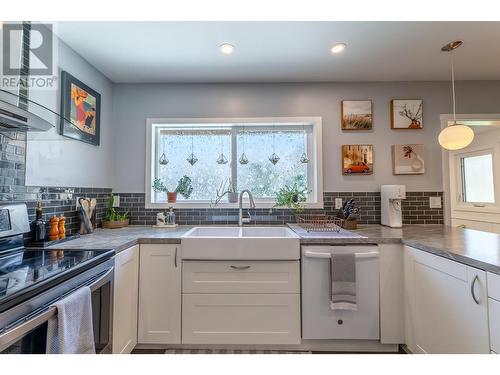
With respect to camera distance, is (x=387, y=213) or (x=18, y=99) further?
(x=387, y=213)

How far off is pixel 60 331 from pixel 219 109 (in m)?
2.12

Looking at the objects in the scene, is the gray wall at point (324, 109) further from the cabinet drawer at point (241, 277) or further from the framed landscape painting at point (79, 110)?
the cabinet drawer at point (241, 277)

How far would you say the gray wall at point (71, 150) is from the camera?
1580 mm

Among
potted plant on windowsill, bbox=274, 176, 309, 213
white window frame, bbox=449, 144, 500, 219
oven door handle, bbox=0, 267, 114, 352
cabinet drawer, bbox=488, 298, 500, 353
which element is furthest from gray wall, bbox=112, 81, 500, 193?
oven door handle, bbox=0, 267, 114, 352

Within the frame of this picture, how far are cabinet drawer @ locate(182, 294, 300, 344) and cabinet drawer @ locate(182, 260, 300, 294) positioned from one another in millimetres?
47

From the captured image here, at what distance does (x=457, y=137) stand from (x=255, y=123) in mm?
1730

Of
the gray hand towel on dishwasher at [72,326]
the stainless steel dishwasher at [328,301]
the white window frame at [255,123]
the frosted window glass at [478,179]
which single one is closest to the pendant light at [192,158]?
the white window frame at [255,123]

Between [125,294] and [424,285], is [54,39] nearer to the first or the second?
[125,294]

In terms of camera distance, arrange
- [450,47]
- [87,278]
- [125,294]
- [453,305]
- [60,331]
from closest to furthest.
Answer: [60,331] < [87,278] < [453,305] < [125,294] < [450,47]

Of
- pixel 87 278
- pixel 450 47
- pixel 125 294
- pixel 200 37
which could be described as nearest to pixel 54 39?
pixel 200 37

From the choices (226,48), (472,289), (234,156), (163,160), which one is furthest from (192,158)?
(472,289)

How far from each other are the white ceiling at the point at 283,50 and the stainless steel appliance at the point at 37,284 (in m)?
1.37

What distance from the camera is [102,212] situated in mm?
2316

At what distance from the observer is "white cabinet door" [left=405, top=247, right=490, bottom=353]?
3.75ft
